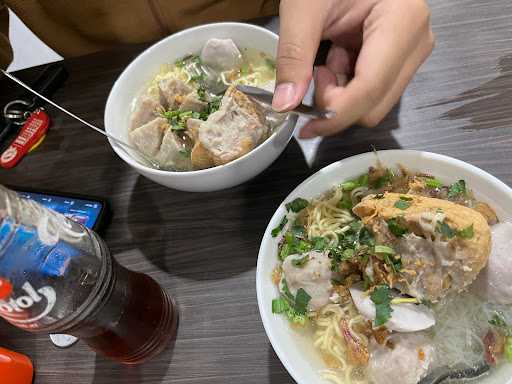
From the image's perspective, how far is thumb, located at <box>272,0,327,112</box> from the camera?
1.08 m

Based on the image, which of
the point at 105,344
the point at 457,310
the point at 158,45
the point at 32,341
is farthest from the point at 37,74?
the point at 457,310

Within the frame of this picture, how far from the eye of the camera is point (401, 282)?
3.03ft

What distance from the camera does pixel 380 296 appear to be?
922 millimetres

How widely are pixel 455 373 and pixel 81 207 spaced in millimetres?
1050

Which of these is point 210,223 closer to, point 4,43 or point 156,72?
point 156,72

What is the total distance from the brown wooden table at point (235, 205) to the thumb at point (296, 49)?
285 millimetres

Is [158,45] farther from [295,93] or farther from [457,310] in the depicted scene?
[457,310]

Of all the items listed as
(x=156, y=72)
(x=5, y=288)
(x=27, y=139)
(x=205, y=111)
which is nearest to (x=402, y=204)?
(x=205, y=111)

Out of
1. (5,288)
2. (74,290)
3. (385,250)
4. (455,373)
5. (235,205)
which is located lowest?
(455,373)

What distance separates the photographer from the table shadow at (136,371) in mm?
1132

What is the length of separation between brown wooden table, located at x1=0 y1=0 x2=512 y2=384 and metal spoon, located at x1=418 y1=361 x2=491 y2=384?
0.31m

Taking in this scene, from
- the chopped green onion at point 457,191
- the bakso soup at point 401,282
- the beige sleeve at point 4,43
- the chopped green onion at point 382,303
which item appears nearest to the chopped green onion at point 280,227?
the bakso soup at point 401,282

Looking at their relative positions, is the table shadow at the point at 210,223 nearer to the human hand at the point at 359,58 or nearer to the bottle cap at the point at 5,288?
the human hand at the point at 359,58

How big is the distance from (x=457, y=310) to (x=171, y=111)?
90 cm
